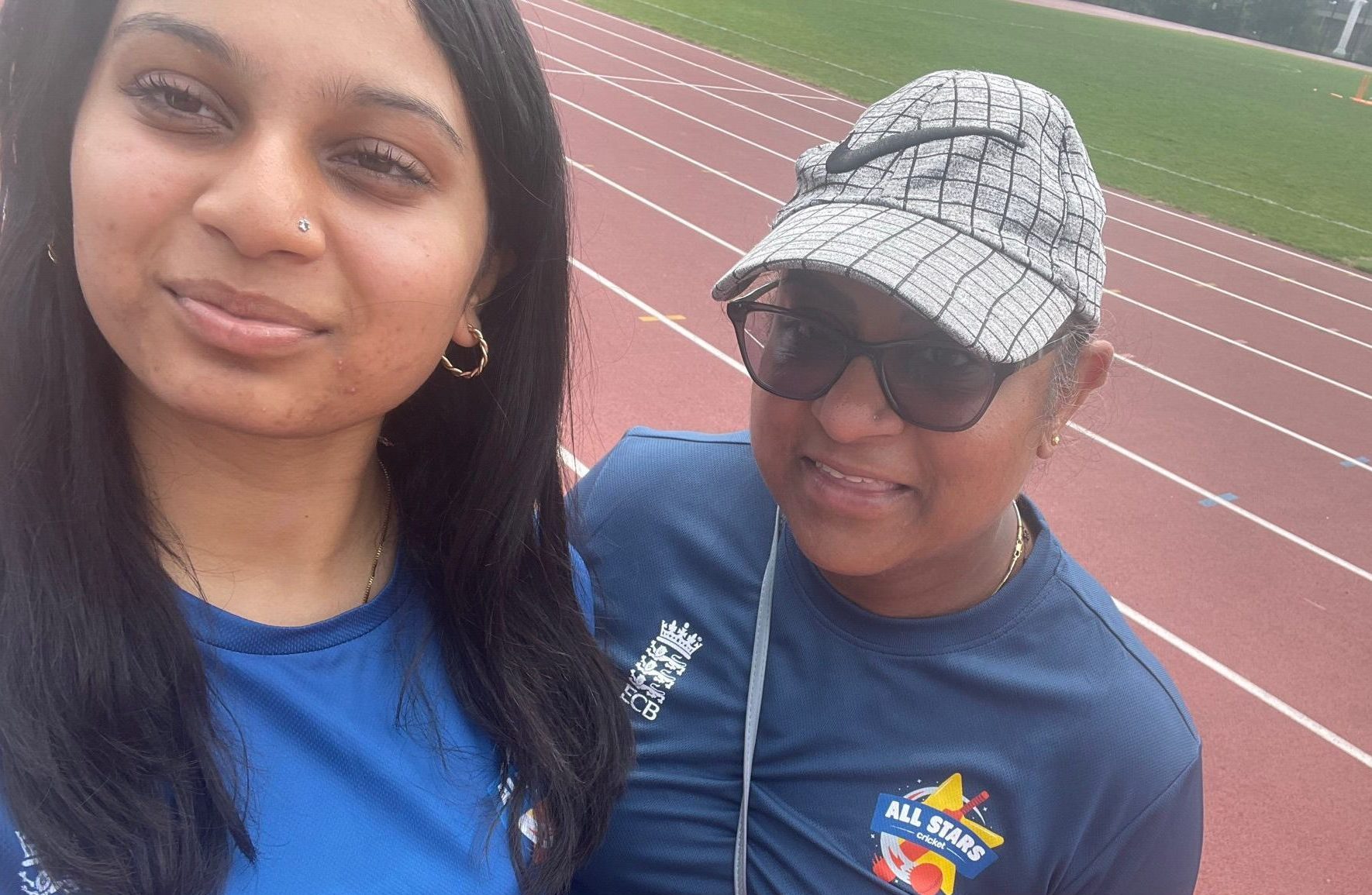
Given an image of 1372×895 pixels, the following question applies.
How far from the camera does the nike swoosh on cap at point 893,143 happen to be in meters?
1.57

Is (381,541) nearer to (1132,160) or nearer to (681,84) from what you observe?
(681,84)

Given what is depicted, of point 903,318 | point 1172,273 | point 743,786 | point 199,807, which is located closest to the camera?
point 199,807

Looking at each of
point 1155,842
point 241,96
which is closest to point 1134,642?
point 1155,842

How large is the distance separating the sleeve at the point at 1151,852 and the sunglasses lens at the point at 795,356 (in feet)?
2.71

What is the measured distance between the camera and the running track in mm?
4237

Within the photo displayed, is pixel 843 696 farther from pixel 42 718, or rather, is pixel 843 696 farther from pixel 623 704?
pixel 42 718

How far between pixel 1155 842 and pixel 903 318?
90cm

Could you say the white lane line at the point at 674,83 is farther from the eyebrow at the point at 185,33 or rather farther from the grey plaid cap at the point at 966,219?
the eyebrow at the point at 185,33

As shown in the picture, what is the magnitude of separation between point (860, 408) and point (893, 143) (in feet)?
1.41

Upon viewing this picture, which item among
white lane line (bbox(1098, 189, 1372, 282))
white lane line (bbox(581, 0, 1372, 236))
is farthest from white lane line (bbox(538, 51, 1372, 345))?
white lane line (bbox(581, 0, 1372, 236))

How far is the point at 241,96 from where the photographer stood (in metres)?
1.09

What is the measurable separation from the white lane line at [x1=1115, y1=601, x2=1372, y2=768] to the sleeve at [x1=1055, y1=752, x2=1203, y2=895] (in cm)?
305

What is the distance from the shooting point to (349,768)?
4.29 feet

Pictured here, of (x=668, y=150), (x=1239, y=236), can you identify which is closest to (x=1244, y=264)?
(x=1239, y=236)
